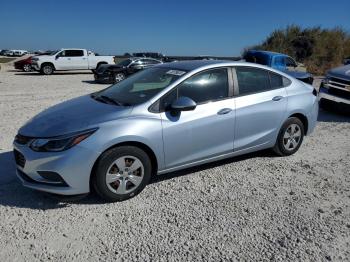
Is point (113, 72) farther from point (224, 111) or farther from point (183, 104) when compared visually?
point (183, 104)

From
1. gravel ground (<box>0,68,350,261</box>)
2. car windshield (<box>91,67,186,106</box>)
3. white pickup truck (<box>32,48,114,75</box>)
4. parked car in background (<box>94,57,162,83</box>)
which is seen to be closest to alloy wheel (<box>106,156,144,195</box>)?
gravel ground (<box>0,68,350,261</box>)

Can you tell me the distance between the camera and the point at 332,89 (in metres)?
8.75

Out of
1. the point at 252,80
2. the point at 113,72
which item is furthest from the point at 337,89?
the point at 113,72

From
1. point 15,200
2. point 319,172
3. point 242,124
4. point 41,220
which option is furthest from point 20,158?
point 319,172

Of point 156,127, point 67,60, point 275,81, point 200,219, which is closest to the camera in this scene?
point 200,219

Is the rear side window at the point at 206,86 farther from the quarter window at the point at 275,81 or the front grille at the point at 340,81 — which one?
the front grille at the point at 340,81

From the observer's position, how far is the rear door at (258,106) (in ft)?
15.5

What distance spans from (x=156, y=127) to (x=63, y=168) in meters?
1.11

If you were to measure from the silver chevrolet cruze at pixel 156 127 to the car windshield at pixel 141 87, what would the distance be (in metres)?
0.02

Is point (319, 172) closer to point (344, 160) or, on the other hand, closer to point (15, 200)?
point (344, 160)

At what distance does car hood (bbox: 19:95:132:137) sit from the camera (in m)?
3.67

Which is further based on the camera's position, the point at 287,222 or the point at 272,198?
the point at 272,198

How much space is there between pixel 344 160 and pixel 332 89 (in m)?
3.80

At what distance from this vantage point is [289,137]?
546 cm
